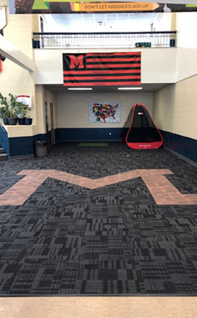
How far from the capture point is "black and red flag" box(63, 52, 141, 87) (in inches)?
340

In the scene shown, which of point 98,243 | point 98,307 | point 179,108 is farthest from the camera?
point 179,108

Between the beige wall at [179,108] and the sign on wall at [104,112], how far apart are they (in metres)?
2.05

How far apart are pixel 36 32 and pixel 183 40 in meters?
4.79

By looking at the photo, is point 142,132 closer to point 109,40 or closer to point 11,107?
point 11,107

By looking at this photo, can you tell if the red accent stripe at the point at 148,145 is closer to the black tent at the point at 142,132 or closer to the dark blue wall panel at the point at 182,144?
the black tent at the point at 142,132

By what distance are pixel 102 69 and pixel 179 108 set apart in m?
2.85

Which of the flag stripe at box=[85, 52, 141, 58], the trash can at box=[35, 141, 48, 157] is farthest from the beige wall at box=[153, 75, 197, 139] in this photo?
the trash can at box=[35, 141, 48, 157]

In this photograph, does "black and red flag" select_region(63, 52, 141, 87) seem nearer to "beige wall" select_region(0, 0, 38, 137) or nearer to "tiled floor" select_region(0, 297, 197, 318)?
"beige wall" select_region(0, 0, 38, 137)

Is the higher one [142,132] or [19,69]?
[19,69]

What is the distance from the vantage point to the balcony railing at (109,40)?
8747 millimetres

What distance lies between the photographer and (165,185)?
16.7 ft

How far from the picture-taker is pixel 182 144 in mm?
8094

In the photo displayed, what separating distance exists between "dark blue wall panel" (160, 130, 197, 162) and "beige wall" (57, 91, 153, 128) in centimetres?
320

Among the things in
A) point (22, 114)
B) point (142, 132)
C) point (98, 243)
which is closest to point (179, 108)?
point (142, 132)
